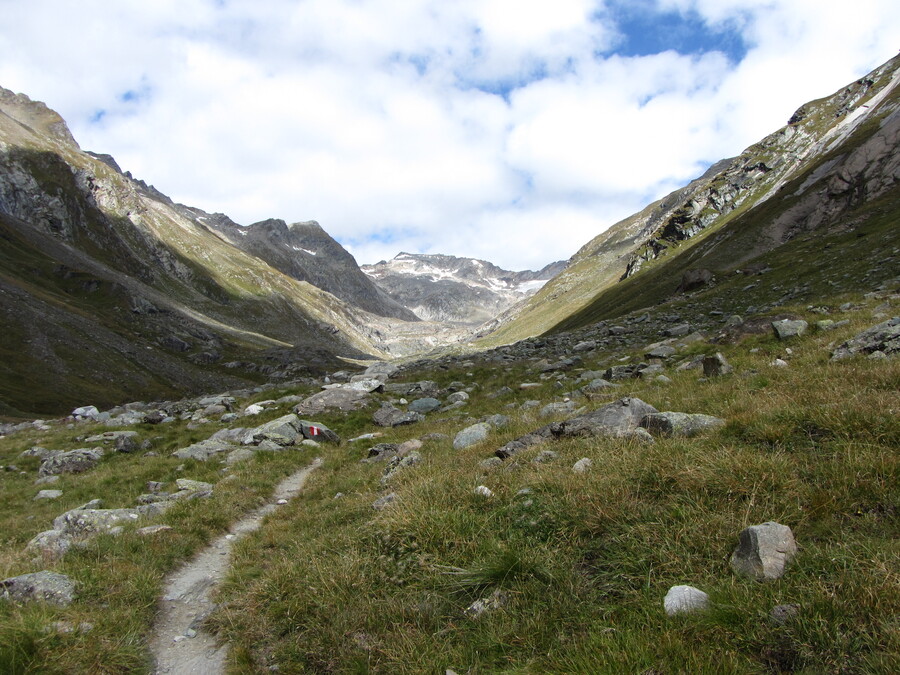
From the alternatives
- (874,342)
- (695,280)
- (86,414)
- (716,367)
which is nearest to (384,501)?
(716,367)

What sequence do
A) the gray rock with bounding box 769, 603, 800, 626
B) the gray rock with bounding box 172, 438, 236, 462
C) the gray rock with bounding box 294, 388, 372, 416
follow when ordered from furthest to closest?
the gray rock with bounding box 294, 388, 372, 416
the gray rock with bounding box 172, 438, 236, 462
the gray rock with bounding box 769, 603, 800, 626

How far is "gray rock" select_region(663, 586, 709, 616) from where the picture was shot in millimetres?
4051

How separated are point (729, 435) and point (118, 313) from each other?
12331 cm

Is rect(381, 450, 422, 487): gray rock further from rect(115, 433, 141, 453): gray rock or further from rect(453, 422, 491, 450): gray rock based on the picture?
rect(115, 433, 141, 453): gray rock

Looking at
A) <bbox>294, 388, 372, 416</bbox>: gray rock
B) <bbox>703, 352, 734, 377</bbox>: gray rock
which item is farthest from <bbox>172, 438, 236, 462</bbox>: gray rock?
<bbox>703, 352, 734, 377</bbox>: gray rock

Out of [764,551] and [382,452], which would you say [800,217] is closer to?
[382,452]

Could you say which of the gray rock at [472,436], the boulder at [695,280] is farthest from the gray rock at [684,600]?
the boulder at [695,280]

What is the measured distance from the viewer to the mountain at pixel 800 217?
33.4 metres

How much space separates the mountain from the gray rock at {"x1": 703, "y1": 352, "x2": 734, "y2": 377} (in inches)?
714

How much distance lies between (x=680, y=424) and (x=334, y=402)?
61.8ft

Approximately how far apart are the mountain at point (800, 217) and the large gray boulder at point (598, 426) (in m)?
23.2

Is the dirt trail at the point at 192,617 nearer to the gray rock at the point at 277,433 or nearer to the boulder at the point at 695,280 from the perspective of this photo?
the gray rock at the point at 277,433

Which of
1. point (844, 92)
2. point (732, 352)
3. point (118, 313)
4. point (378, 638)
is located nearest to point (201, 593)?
point (378, 638)

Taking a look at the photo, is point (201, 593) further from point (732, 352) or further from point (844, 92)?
point (844, 92)
